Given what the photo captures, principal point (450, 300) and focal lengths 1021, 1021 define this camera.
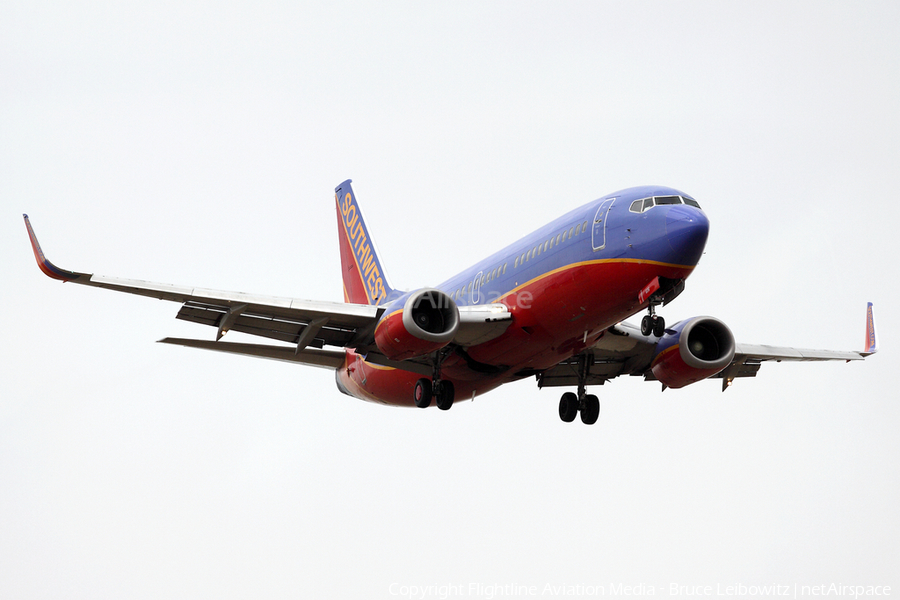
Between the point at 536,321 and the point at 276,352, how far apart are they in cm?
874

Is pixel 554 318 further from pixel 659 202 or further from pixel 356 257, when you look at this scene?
pixel 356 257

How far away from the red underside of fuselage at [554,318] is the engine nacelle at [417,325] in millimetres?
1996

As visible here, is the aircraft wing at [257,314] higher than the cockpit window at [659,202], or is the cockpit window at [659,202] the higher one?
the cockpit window at [659,202]

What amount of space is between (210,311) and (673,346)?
45.3 ft

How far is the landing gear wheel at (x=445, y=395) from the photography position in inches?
1145

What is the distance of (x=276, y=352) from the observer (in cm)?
3098

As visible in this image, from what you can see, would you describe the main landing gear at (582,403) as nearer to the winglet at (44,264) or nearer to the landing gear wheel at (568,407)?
the landing gear wheel at (568,407)

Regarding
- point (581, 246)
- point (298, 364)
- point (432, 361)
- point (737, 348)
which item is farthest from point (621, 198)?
point (298, 364)

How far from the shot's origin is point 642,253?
24.1m

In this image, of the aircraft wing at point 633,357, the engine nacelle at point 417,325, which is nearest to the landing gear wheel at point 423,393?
the engine nacelle at point 417,325

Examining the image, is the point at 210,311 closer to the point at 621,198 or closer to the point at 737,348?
the point at 621,198

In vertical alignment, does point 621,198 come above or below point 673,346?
above

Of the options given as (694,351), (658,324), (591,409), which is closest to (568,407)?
(591,409)

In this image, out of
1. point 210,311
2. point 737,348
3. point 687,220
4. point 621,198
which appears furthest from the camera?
point 737,348
